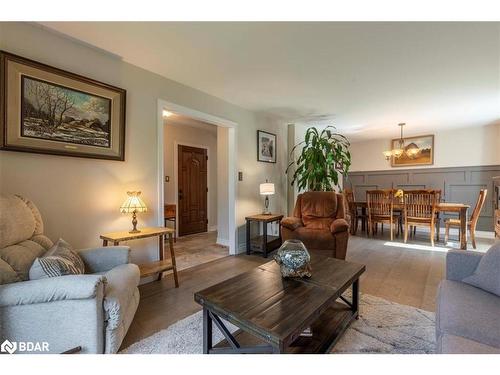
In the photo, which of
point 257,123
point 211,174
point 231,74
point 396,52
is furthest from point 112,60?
point 211,174

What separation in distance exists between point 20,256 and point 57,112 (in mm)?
1175

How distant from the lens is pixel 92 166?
7.14ft

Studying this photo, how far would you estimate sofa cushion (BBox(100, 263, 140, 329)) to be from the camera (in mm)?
1351

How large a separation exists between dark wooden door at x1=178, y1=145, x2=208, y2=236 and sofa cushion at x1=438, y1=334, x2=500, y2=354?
4497 mm

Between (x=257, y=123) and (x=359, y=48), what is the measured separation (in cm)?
215

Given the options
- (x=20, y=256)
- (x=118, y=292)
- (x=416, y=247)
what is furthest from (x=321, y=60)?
(x=416, y=247)

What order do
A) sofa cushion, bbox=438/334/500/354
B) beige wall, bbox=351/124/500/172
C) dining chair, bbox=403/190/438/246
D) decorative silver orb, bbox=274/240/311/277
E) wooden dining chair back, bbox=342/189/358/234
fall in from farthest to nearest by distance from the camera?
wooden dining chair back, bbox=342/189/358/234, beige wall, bbox=351/124/500/172, dining chair, bbox=403/190/438/246, decorative silver orb, bbox=274/240/311/277, sofa cushion, bbox=438/334/500/354

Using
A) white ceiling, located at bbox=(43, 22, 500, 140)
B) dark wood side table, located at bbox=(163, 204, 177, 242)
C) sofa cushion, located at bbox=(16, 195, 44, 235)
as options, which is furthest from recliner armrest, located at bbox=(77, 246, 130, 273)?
dark wood side table, located at bbox=(163, 204, 177, 242)

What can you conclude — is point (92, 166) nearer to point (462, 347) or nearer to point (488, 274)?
point (462, 347)

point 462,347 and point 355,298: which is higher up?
point 462,347

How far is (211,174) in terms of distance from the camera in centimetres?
557

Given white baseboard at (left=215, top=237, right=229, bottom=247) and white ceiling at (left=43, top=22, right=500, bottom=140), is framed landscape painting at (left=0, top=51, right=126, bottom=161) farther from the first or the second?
white baseboard at (left=215, top=237, right=229, bottom=247)

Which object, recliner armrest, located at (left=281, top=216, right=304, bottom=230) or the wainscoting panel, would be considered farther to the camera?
the wainscoting panel

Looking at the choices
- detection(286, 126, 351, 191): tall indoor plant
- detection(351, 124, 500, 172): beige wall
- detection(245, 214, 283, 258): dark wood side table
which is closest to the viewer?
detection(245, 214, 283, 258): dark wood side table
